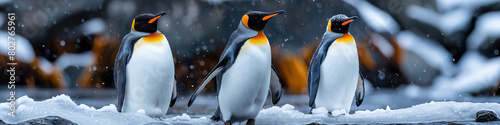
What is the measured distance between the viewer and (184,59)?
6762 millimetres

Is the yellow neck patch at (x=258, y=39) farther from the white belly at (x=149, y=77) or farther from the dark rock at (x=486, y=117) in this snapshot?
the dark rock at (x=486, y=117)

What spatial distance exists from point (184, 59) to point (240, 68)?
4.86 metres

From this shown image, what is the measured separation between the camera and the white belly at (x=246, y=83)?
1975 millimetres

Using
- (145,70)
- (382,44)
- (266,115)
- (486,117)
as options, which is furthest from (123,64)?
(382,44)

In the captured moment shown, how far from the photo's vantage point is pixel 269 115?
236 centimetres

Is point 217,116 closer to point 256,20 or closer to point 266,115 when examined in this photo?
point 266,115

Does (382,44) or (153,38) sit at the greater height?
(382,44)

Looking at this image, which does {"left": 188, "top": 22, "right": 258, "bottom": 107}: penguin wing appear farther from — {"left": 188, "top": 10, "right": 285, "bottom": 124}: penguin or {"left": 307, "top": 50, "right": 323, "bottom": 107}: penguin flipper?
{"left": 307, "top": 50, "right": 323, "bottom": 107}: penguin flipper

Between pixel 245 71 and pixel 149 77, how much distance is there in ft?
1.71

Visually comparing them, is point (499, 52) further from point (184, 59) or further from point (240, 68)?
point (240, 68)

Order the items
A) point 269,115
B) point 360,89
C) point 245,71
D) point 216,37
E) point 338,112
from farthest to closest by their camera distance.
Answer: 1. point 216,37
2. point 360,89
3. point 338,112
4. point 269,115
5. point 245,71

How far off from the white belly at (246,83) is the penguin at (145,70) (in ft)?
1.11

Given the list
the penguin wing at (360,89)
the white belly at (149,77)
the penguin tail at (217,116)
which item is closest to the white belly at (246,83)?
the penguin tail at (217,116)

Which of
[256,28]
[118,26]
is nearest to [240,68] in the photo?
[256,28]
